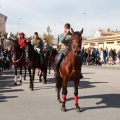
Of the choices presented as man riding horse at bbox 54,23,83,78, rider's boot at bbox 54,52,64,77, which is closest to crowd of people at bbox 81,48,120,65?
rider's boot at bbox 54,52,64,77

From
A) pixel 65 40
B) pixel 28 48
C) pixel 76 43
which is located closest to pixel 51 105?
pixel 65 40

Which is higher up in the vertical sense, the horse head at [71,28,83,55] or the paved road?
the horse head at [71,28,83,55]

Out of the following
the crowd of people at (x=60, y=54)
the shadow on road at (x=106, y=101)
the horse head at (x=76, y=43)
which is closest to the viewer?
the horse head at (x=76, y=43)

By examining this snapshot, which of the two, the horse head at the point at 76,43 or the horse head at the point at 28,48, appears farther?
the horse head at the point at 28,48

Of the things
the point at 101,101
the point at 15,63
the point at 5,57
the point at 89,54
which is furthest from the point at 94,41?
the point at 101,101

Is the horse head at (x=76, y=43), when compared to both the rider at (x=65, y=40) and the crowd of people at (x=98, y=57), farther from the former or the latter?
the crowd of people at (x=98, y=57)

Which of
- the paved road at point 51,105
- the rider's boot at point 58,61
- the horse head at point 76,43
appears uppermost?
the horse head at point 76,43

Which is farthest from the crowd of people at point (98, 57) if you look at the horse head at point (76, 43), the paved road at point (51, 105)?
the horse head at point (76, 43)

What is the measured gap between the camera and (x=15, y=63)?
1667 cm

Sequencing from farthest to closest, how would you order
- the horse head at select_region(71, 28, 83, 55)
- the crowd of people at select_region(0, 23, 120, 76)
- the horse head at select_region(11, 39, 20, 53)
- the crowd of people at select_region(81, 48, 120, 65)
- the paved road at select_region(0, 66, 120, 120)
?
the crowd of people at select_region(81, 48, 120, 65) → the horse head at select_region(11, 39, 20, 53) → the crowd of people at select_region(0, 23, 120, 76) → the horse head at select_region(71, 28, 83, 55) → the paved road at select_region(0, 66, 120, 120)

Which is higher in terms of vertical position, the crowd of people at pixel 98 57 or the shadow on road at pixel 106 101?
the crowd of people at pixel 98 57

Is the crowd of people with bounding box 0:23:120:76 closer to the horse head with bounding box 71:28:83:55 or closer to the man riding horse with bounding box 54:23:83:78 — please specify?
the man riding horse with bounding box 54:23:83:78

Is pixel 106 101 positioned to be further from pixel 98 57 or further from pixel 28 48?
pixel 98 57

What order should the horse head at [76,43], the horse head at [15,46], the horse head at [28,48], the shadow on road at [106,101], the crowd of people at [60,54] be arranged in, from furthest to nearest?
the horse head at [15,46] → the horse head at [28,48] → the crowd of people at [60,54] → the shadow on road at [106,101] → the horse head at [76,43]
